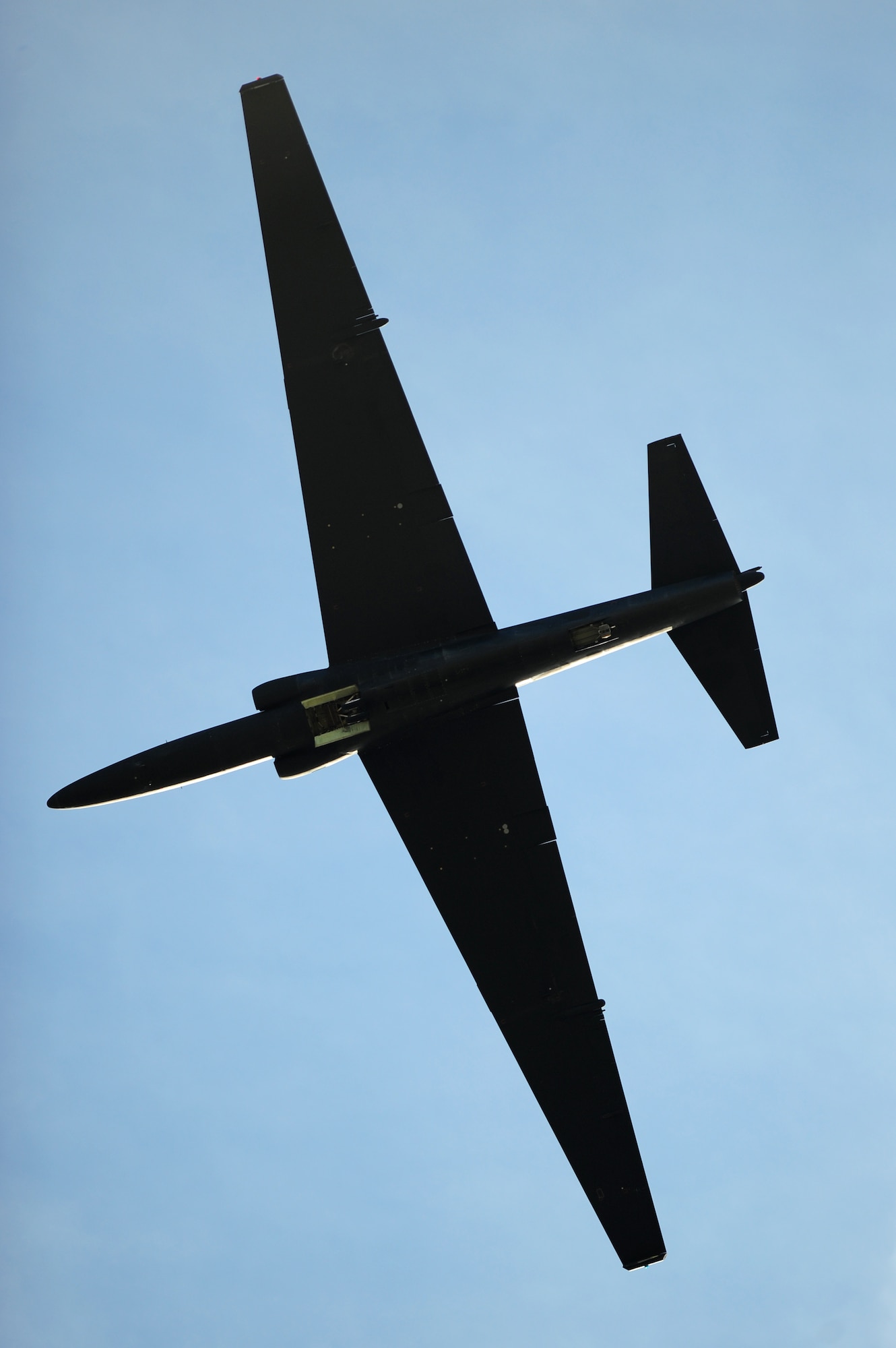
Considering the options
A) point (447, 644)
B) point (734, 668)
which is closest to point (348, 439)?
point (447, 644)

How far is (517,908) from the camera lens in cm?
1892

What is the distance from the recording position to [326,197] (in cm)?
1880

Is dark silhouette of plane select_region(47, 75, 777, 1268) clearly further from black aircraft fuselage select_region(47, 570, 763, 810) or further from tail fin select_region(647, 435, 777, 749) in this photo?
black aircraft fuselage select_region(47, 570, 763, 810)

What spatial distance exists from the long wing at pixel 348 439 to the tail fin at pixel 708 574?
12.6 feet

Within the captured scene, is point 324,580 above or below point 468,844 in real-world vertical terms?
above

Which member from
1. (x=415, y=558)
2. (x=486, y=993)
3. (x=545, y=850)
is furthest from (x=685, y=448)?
(x=486, y=993)

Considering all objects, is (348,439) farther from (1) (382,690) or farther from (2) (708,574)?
(2) (708,574)

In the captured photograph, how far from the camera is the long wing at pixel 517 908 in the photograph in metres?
18.8

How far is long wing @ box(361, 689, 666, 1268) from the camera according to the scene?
18.8 meters

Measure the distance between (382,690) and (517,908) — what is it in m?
5.03

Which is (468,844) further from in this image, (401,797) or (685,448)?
(685,448)

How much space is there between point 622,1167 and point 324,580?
12.6 meters

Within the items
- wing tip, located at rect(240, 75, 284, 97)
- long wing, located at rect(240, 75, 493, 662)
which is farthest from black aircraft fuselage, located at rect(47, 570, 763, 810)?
wing tip, located at rect(240, 75, 284, 97)

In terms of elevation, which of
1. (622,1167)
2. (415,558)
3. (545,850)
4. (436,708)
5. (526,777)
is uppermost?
(415,558)
